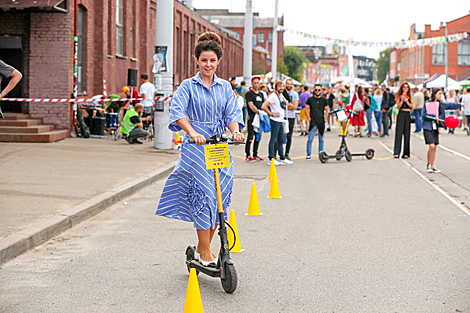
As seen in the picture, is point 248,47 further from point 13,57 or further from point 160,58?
point 160,58

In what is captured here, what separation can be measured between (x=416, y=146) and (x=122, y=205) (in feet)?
44.3

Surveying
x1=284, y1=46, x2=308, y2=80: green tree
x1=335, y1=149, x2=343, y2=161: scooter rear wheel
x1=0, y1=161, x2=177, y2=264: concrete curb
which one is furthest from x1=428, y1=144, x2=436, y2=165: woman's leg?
x1=284, y1=46, x2=308, y2=80: green tree

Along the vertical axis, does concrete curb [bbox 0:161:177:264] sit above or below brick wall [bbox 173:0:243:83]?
below

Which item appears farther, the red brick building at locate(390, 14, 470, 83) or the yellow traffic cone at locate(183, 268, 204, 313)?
the red brick building at locate(390, 14, 470, 83)

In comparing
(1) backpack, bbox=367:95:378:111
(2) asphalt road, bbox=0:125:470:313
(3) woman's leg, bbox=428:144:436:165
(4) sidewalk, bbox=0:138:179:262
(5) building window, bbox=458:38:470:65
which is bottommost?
(2) asphalt road, bbox=0:125:470:313

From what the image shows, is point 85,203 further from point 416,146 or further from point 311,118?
point 416,146

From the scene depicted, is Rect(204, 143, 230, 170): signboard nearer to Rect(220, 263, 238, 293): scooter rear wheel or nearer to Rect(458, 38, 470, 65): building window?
Rect(220, 263, 238, 293): scooter rear wheel

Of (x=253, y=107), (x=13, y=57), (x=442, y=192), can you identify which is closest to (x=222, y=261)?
(x=442, y=192)

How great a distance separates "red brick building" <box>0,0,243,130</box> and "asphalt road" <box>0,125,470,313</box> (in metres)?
9.40

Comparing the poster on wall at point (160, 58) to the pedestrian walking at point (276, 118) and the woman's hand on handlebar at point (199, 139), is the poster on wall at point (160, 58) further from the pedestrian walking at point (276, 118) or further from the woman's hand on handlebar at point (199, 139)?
the woman's hand on handlebar at point (199, 139)

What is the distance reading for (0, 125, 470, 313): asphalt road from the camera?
188 inches

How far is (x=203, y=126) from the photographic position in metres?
5.09

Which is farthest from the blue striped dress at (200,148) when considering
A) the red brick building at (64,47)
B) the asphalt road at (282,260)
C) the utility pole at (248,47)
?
the utility pole at (248,47)

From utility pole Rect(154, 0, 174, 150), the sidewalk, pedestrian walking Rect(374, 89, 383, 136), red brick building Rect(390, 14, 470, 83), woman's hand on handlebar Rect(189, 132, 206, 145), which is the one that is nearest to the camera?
woman's hand on handlebar Rect(189, 132, 206, 145)
